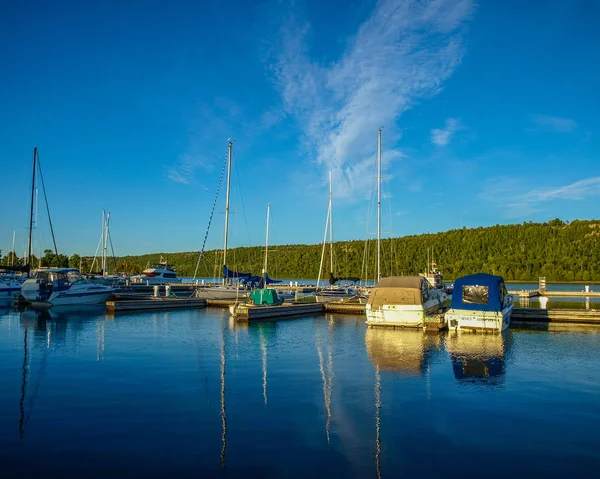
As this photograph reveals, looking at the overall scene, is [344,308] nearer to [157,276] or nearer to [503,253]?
[157,276]

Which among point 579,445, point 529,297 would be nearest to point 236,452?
point 579,445

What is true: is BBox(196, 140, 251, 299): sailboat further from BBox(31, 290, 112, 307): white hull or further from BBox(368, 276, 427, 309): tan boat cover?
BBox(368, 276, 427, 309): tan boat cover

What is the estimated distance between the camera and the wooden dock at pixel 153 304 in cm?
4112

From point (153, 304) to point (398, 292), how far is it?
24060mm

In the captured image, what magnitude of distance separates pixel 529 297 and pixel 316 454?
6310cm

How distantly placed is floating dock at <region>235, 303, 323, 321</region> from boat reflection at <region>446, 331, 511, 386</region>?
46.1 ft

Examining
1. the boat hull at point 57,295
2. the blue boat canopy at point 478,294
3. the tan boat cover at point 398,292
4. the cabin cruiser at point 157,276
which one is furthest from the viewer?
the cabin cruiser at point 157,276

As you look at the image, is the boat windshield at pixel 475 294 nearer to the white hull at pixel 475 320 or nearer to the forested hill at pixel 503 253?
the white hull at pixel 475 320

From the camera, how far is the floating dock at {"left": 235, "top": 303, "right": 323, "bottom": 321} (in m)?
34.3

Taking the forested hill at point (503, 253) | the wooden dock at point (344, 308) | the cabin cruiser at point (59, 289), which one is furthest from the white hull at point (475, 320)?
the forested hill at point (503, 253)

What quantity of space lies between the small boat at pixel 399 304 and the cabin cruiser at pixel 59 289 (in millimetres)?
28686

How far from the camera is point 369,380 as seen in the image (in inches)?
632

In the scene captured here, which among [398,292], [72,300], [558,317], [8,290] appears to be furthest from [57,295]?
[558,317]

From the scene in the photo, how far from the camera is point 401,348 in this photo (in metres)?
23.1
